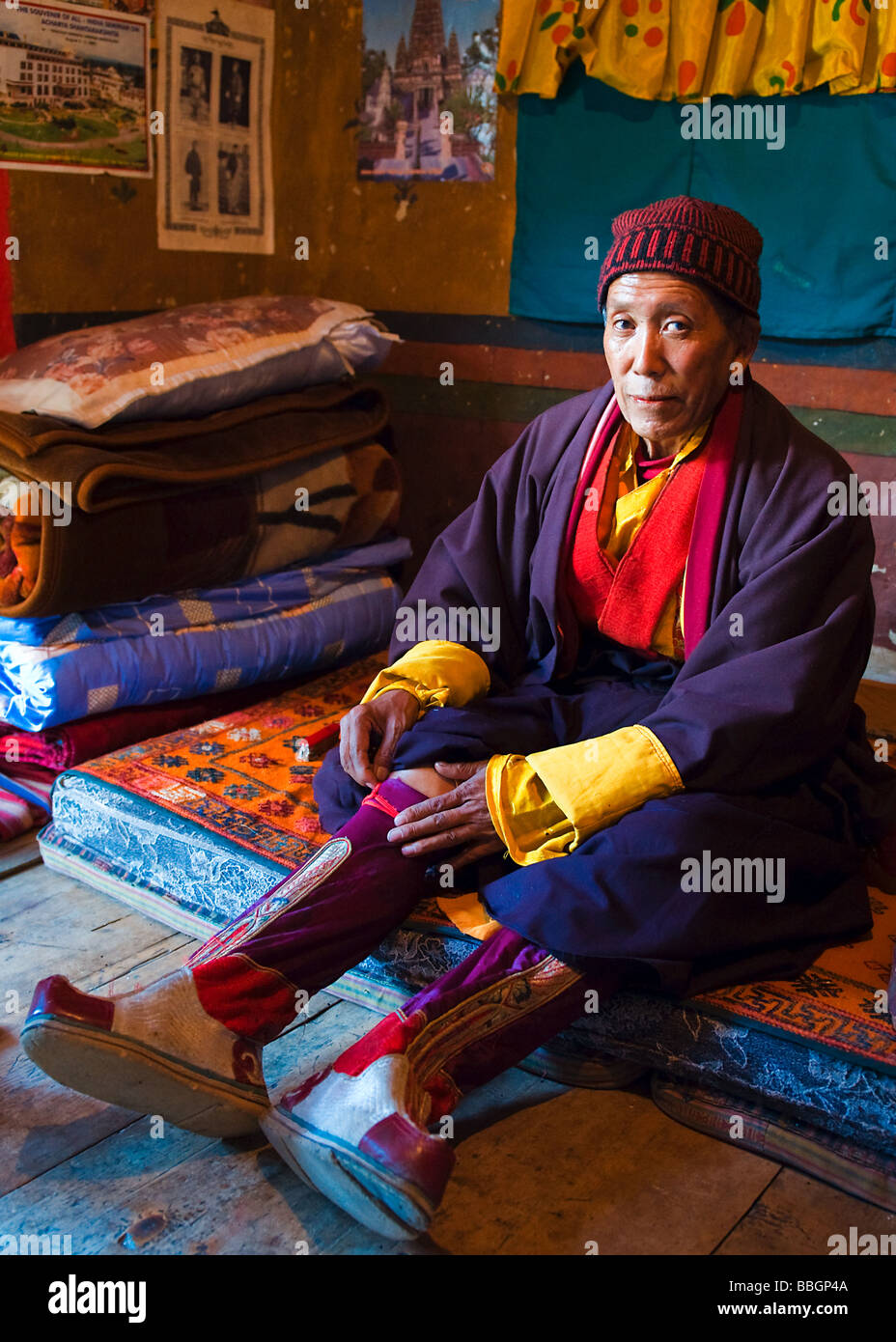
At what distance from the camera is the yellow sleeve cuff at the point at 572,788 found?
1853 millimetres

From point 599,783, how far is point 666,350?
710 mm

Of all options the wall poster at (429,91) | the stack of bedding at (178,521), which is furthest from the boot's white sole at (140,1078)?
the wall poster at (429,91)

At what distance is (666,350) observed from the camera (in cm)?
198

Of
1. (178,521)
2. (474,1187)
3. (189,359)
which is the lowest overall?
(474,1187)

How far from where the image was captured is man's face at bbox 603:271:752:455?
196 centimetres

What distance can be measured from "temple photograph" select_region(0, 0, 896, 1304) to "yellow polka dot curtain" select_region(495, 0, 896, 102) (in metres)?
0.01

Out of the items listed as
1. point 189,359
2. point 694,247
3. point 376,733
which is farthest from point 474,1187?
point 189,359

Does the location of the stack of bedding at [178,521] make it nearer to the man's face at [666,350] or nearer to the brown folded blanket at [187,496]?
the brown folded blanket at [187,496]

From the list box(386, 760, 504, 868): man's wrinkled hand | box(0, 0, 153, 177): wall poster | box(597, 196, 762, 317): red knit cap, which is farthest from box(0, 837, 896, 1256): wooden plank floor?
box(0, 0, 153, 177): wall poster

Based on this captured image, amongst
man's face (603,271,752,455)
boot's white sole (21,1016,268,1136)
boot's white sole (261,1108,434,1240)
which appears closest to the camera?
boot's white sole (261,1108,434,1240)

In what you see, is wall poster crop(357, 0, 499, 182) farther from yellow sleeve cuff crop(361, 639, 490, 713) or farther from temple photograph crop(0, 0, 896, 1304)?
yellow sleeve cuff crop(361, 639, 490, 713)

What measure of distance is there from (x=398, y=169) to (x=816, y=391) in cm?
155

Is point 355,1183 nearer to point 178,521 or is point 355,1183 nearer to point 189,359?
point 178,521

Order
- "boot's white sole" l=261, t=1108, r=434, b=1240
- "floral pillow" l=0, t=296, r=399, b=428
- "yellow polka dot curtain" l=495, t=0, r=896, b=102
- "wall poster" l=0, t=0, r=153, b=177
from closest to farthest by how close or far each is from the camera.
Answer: "boot's white sole" l=261, t=1108, r=434, b=1240 < "floral pillow" l=0, t=296, r=399, b=428 < "yellow polka dot curtain" l=495, t=0, r=896, b=102 < "wall poster" l=0, t=0, r=153, b=177
